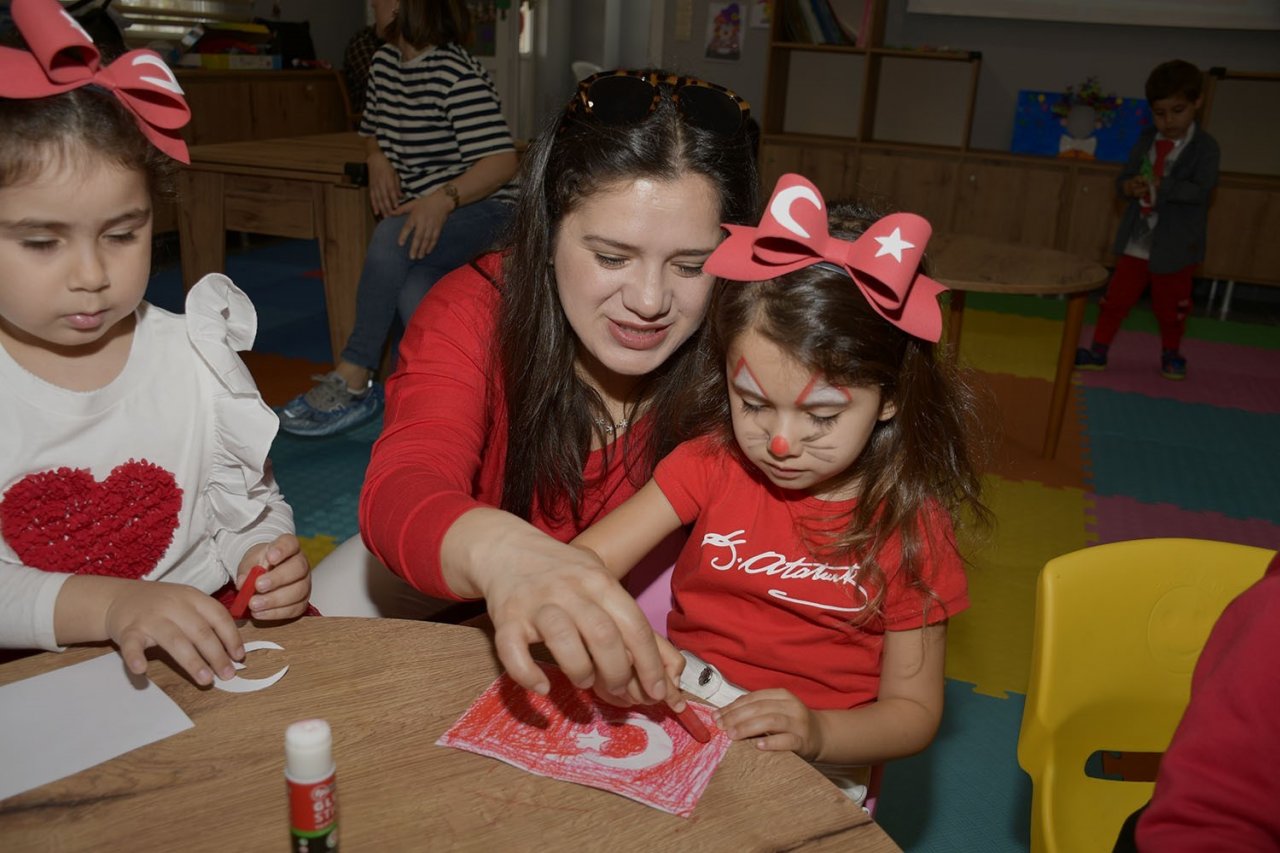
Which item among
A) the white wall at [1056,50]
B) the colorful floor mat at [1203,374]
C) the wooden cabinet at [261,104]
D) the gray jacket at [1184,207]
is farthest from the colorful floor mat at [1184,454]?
the wooden cabinet at [261,104]

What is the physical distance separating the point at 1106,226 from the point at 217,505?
5.30 m

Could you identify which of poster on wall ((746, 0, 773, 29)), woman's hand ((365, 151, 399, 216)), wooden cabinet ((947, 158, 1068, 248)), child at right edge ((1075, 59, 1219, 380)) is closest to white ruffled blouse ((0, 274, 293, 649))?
woman's hand ((365, 151, 399, 216))

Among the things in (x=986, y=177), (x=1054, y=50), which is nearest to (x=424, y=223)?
(x=986, y=177)

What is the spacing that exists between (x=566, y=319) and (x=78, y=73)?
0.65m

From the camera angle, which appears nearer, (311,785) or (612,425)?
(311,785)

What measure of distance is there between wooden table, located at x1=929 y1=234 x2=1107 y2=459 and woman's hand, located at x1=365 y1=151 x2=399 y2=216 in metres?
1.66

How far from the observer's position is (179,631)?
0.96m

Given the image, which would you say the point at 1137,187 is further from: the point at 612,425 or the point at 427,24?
the point at 612,425

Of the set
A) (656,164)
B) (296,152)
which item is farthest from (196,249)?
(656,164)

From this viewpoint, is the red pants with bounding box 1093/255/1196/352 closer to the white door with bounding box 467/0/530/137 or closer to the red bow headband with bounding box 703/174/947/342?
the red bow headband with bounding box 703/174/947/342

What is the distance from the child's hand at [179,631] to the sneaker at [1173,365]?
14.0 ft

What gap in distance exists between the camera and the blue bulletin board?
5.65 metres

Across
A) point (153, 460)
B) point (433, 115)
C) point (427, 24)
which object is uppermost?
point (427, 24)

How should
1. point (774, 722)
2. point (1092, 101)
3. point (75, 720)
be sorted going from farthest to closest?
point (1092, 101), point (774, 722), point (75, 720)
